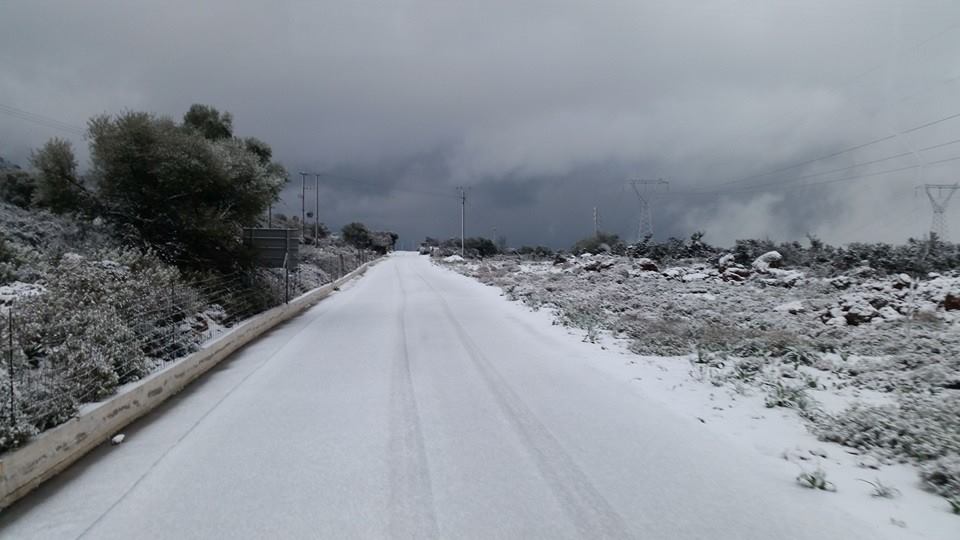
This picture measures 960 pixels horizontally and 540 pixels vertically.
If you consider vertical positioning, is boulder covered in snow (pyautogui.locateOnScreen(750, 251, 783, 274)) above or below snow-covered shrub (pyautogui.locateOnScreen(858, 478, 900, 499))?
above

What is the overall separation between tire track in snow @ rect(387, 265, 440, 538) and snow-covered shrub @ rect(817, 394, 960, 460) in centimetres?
419

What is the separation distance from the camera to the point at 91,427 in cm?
621

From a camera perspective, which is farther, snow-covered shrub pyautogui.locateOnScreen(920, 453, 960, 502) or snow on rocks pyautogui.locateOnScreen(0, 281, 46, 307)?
snow on rocks pyautogui.locateOnScreen(0, 281, 46, 307)

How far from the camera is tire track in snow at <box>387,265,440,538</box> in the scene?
166 inches

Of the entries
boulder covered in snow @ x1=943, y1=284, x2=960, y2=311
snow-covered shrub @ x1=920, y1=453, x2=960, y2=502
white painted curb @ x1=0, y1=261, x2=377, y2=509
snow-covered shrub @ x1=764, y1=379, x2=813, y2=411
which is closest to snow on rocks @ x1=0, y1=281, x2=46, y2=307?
white painted curb @ x1=0, y1=261, x2=377, y2=509

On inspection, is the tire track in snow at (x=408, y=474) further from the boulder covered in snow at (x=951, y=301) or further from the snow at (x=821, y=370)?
the boulder covered in snow at (x=951, y=301)

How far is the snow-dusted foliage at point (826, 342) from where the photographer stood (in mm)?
5667

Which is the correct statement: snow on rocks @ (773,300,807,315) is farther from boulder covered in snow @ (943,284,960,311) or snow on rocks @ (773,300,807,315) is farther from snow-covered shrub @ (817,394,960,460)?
snow-covered shrub @ (817,394,960,460)

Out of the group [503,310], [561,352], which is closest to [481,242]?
[503,310]

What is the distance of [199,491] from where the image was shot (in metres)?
4.94

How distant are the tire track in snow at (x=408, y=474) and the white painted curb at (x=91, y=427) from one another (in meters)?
3.28

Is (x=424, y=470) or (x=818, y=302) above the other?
(x=818, y=302)

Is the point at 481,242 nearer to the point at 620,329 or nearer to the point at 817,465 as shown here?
the point at 620,329

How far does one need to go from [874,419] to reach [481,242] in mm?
108402
